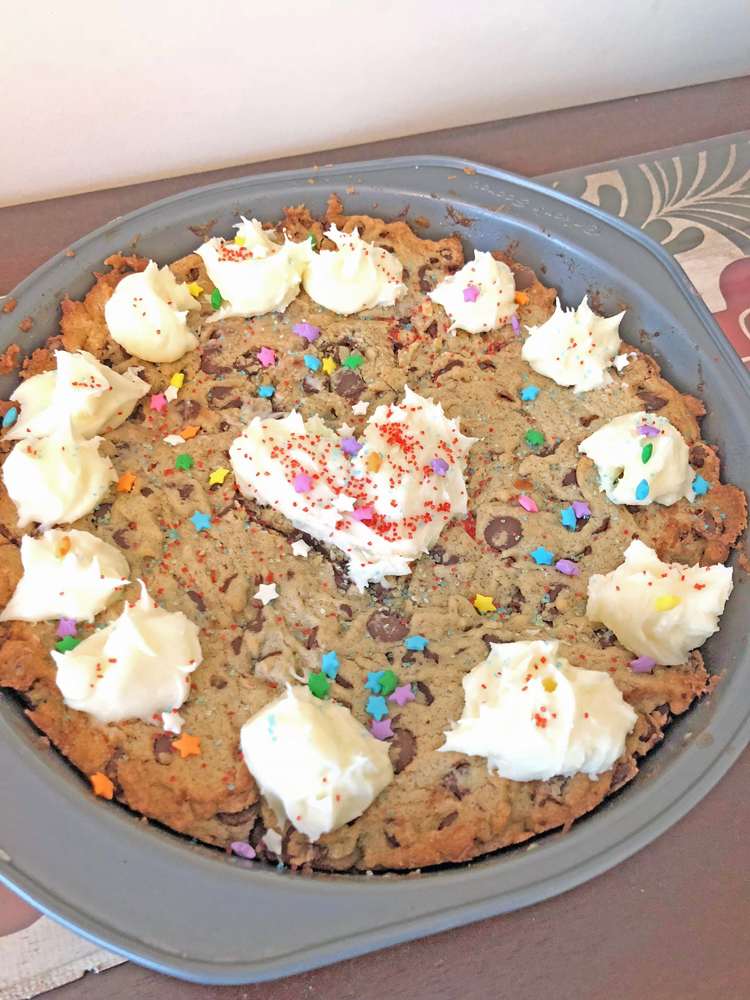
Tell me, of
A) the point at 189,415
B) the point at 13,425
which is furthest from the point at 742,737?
the point at 13,425

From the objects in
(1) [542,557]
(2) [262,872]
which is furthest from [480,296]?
(2) [262,872]

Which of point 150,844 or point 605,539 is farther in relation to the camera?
point 605,539

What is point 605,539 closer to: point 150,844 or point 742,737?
point 742,737

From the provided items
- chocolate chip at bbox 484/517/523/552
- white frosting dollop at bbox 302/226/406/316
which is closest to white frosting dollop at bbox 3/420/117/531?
white frosting dollop at bbox 302/226/406/316

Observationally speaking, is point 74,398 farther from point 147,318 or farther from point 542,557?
point 542,557

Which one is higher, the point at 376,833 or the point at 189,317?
the point at 189,317

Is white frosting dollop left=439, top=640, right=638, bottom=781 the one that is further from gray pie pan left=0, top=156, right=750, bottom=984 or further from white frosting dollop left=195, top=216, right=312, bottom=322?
white frosting dollop left=195, top=216, right=312, bottom=322

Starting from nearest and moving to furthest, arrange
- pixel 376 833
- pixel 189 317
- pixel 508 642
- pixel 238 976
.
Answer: pixel 238 976
pixel 376 833
pixel 508 642
pixel 189 317
